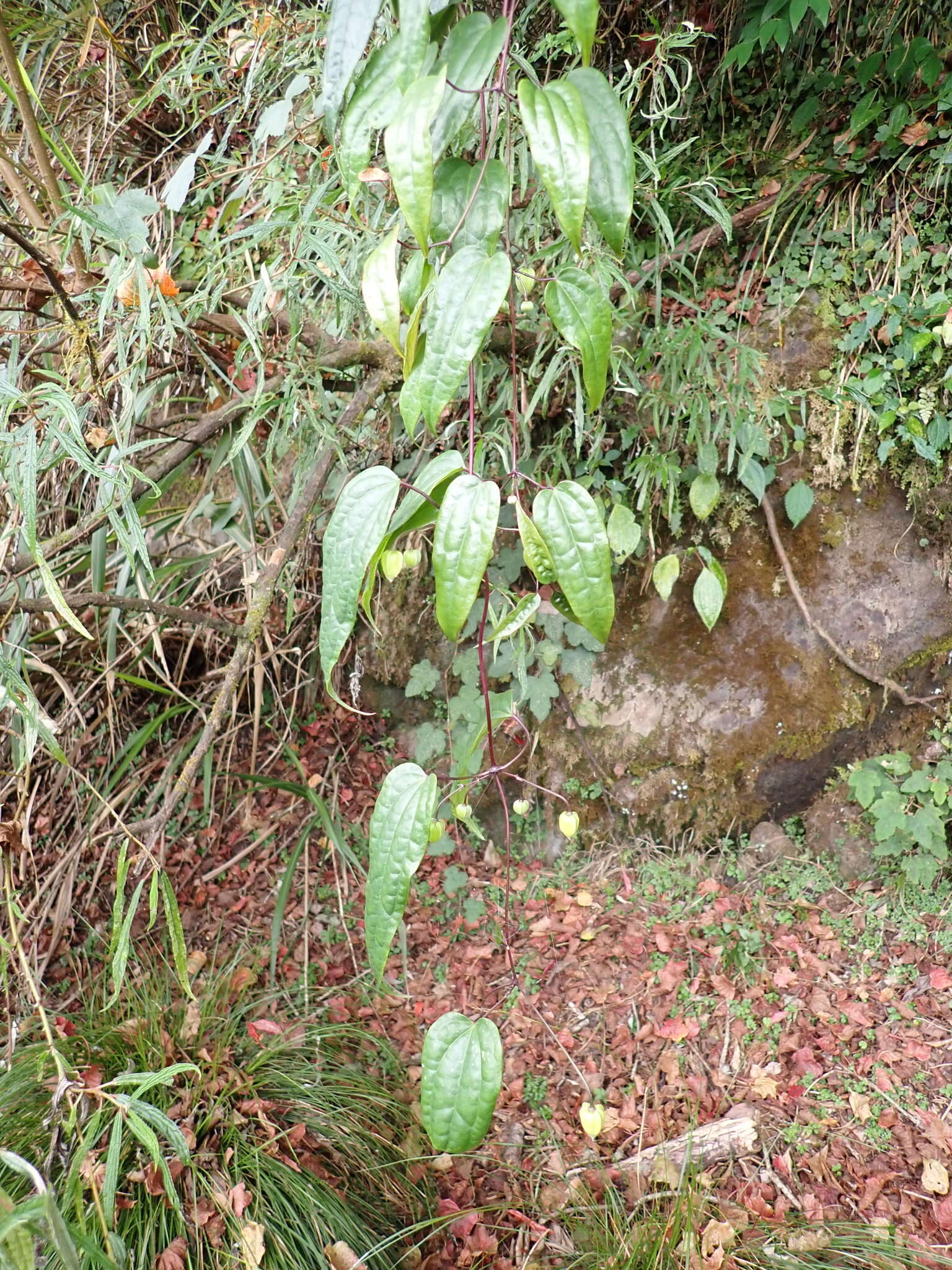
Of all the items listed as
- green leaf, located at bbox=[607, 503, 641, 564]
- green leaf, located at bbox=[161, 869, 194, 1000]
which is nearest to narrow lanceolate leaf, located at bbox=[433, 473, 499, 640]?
green leaf, located at bbox=[161, 869, 194, 1000]

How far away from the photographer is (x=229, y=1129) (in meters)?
1.46

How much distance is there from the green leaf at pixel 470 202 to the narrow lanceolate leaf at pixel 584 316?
0.07 m

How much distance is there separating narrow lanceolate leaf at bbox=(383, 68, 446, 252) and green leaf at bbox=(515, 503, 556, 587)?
22 centimetres

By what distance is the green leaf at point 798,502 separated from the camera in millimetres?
1958

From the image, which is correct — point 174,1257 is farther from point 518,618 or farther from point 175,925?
point 518,618

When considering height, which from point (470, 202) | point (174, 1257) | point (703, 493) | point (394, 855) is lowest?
point (174, 1257)

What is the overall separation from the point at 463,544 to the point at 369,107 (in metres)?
0.37

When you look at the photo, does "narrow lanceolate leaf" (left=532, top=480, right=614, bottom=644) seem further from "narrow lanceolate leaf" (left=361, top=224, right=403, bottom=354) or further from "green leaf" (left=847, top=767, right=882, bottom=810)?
"green leaf" (left=847, top=767, right=882, bottom=810)

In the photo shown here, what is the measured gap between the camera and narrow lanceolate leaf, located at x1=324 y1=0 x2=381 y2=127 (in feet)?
2.12

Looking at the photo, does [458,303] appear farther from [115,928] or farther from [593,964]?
[593,964]

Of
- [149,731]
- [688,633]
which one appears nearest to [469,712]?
[688,633]

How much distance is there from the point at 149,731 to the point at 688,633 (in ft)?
4.24

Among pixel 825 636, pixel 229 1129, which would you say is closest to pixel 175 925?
pixel 229 1129

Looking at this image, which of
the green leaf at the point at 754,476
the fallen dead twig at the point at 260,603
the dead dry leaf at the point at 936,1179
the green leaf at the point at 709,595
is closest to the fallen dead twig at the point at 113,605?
the fallen dead twig at the point at 260,603
